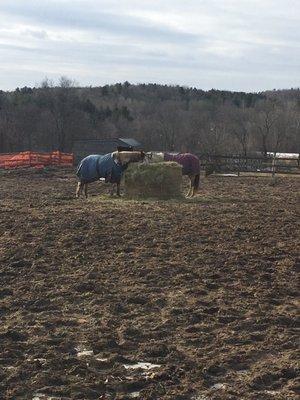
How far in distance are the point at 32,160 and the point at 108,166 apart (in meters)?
18.0

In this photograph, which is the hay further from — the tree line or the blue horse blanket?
the tree line

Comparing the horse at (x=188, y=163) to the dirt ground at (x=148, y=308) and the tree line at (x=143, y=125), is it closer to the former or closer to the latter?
the dirt ground at (x=148, y=308)

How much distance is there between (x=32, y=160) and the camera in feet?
106

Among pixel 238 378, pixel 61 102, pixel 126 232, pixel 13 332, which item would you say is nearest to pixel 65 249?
pixel 126 232

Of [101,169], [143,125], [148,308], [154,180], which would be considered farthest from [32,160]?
[143,125]

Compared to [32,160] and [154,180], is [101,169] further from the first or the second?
[32,160]

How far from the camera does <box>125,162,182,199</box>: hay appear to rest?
48.7 feet

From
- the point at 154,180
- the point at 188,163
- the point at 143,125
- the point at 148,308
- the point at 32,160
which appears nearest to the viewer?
the point at 148,308

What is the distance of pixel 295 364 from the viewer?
417 cm

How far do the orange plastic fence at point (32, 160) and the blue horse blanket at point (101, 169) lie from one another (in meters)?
15.9

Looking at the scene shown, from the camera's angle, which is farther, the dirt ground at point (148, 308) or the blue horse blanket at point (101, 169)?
the blue horse blanket at point (101, 169)

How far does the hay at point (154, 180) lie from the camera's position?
14844 millimetres

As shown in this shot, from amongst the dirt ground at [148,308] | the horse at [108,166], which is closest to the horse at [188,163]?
the horse at [108,166]

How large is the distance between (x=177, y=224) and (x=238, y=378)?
6.46m
